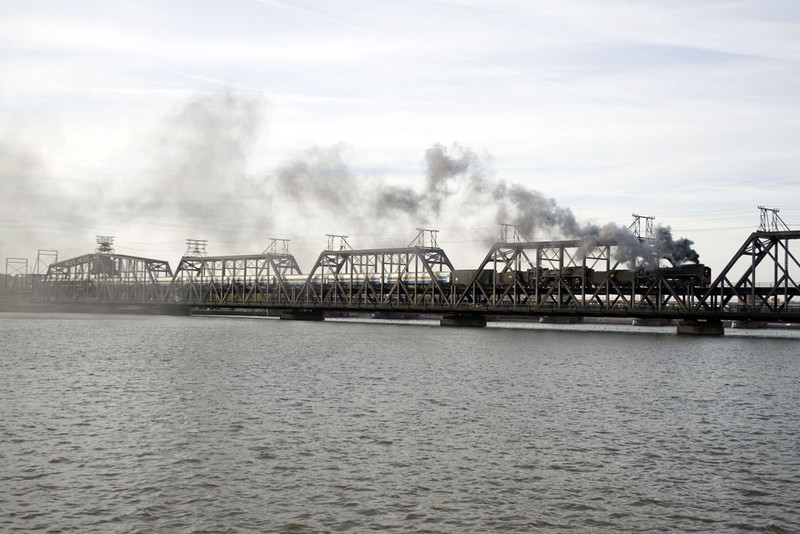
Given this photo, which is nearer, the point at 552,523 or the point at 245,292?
the point at 552,523

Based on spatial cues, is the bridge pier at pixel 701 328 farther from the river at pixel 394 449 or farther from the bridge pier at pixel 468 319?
the river at pixel 394 449

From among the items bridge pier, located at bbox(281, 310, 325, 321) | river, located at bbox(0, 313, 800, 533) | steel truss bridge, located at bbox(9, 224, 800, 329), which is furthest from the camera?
bridge pier, located at bbox(281, 310, 325, 321)

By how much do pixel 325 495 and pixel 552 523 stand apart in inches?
248

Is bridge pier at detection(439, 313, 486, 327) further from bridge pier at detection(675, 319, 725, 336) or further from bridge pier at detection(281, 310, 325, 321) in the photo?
bridge pier at detection(281, 310, 325, 321)

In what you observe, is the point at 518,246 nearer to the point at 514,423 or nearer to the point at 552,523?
the point at 514,423

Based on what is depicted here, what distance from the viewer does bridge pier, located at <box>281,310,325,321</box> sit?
17038 cm

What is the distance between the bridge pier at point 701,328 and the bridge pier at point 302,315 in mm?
82702

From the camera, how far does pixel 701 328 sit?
104562 millimetres

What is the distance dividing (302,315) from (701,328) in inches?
3520

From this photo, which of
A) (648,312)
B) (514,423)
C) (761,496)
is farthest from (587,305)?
(761,496)

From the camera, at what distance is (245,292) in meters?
185

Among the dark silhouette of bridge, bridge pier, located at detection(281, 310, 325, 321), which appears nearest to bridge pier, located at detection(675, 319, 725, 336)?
the dark silhouette of bridge

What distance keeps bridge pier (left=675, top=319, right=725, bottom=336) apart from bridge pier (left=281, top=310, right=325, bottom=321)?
8270 cm

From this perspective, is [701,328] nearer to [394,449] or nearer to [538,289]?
[538,289]
